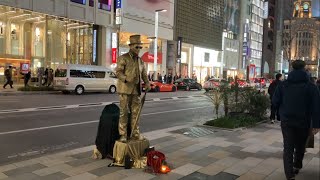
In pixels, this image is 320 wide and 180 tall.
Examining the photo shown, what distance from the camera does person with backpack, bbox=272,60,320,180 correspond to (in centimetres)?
540

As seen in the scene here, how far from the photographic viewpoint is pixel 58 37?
122 feet

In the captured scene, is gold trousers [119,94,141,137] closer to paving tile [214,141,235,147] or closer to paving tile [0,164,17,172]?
paving tile [0,164,17,172]

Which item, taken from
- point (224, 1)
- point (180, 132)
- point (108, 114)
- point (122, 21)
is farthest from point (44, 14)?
point (224, 1)

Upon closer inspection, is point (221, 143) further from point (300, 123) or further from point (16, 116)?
point (16, 116)

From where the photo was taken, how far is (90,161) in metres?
6.70

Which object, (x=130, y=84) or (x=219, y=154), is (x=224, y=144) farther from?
(x=130, y=84)

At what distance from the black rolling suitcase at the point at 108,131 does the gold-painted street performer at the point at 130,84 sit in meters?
0.29

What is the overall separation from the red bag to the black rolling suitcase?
0.81 m

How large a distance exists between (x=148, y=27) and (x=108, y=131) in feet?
120

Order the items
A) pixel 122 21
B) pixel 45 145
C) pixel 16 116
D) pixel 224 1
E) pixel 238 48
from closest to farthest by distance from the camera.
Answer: pixel 45 145 < pixel 16 116 < pixel 122 21 < pixel 224 1 < pixel 238 48

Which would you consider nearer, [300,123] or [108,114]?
[300,123]

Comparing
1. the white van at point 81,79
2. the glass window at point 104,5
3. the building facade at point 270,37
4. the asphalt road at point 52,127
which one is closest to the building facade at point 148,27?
the glass window at point 104,5

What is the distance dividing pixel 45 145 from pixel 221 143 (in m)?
4.10

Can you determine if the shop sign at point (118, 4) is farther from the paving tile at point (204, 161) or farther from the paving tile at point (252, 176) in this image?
the paving tile at point (252, 176)
